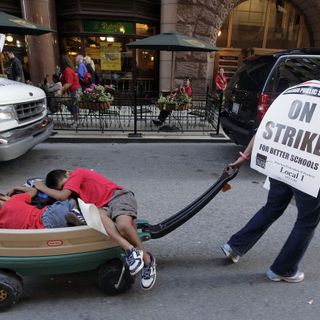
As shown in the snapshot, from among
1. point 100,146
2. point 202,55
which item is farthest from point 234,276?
point 202,55

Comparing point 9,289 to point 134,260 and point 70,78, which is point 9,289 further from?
point 70,78

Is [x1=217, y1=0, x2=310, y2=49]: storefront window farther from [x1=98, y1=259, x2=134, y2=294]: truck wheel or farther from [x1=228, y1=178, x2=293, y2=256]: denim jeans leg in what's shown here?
[x1=98, y1=259, x2=134, y2=294]: truck wheel

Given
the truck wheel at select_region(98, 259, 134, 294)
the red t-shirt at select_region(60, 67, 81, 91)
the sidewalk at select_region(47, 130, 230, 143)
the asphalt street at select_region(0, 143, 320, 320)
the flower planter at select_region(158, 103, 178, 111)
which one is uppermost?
the red t-shirt at select_region(60, 67, 81, 91)

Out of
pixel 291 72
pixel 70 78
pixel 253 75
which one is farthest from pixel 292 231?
pixel 70 78

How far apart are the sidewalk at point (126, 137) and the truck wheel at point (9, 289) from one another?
5.08 m

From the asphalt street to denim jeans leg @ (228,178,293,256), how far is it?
22 cm

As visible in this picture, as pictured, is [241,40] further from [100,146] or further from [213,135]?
[100,146]

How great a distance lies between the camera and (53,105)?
25.4ft

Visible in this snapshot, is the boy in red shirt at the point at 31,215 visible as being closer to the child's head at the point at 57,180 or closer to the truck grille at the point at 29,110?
the child's head at the point at 57,180

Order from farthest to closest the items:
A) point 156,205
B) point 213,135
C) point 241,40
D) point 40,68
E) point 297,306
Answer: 1. point 241,40
2. point 40,68
3. point 213,135
4. point 156,205
5. point 297,306

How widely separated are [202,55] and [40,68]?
5785 mm

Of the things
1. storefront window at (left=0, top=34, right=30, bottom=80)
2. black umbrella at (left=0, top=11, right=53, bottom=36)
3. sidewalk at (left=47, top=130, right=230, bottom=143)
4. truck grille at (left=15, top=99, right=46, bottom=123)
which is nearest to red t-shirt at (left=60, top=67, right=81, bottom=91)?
black umbrella at (left=0, top=11, right=53, bottom=36)

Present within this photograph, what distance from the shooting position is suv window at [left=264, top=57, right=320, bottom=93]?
489cm

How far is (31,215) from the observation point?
2.39 m
